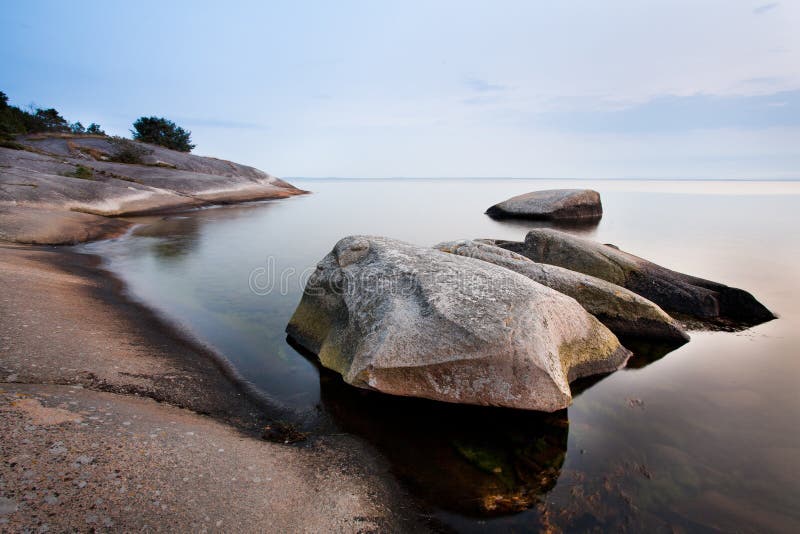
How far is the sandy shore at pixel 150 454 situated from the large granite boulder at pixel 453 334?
46.5 inches

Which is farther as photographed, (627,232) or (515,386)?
(627,232)

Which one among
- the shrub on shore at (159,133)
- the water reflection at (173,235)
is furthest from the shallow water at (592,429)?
the shrub on shore at (159,133)

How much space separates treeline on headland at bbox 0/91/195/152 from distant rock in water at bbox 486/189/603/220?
3765cm

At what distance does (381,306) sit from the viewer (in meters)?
6.04

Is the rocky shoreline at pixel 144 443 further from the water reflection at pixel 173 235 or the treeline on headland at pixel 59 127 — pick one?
the treeline on headland at pixel 59 127

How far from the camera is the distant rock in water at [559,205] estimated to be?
2781 cm

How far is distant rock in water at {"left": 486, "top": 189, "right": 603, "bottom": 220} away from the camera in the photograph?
27.8 m

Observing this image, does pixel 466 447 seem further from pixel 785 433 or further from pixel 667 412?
pixel 785 433

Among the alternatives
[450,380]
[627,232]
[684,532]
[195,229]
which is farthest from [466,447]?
[627,232]

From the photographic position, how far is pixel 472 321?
17.9ft

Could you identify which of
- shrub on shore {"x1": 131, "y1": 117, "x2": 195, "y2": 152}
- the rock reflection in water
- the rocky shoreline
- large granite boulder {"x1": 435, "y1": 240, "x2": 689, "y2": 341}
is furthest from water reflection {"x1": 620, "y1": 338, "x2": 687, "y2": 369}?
shrub on shore {"x1": 131, "y1": 117, "x2": 195, "y2": 152}

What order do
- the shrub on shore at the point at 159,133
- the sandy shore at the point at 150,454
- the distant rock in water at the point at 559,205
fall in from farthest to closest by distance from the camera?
1. the shrub on shore at the point at 159,133
2. the distant rock in water at the point at 559,205
3. the sandy shore at the point at 150,454

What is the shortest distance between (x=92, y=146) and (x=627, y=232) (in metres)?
45.8

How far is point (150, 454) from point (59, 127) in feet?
A: 186
